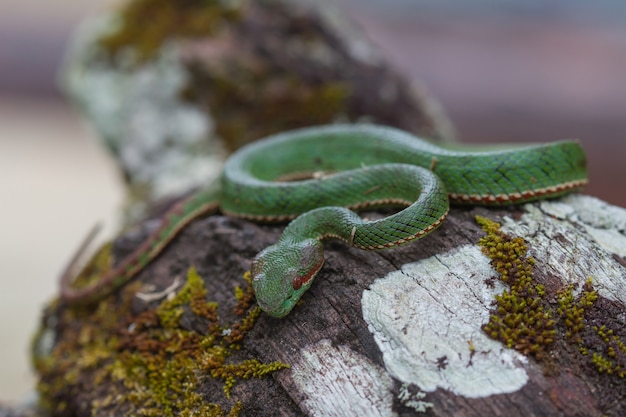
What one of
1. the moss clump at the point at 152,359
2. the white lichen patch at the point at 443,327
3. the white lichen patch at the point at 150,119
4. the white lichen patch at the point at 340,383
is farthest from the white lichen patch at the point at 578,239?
the white lichen patch at the point at 150,119

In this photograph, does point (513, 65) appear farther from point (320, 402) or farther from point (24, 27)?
point (24, 27)

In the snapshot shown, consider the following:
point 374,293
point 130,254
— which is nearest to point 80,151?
point 130,254

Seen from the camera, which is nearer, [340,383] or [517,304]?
[340,383]

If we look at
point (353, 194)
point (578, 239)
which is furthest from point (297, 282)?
point (578, 239)

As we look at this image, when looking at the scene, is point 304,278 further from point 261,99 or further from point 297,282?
point 261,99

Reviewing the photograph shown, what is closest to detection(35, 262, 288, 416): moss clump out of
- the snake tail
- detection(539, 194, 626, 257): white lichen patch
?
the snake tail

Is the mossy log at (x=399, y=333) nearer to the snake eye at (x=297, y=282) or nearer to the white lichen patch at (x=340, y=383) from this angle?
the white lichen patch at (x=340, y=383)

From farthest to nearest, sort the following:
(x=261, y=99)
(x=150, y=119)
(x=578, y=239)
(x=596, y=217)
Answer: (x=261, y=99) < (x=150, y=119) < (x=596, y=217) < (x=578, y=239)
